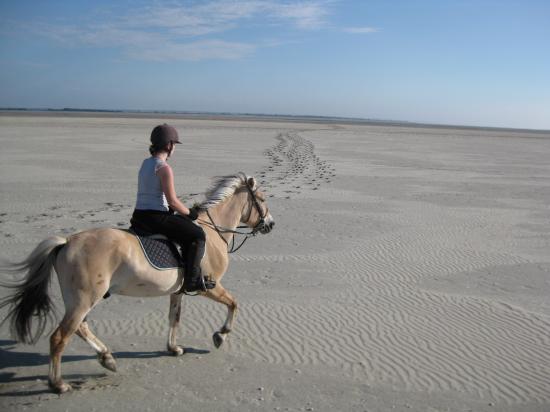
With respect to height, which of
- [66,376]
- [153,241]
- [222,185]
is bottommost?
[66,376]

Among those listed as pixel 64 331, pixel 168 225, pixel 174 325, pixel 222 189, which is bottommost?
pixel 174 325

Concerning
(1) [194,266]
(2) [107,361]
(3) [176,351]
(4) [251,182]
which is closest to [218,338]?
(3) [176,351]

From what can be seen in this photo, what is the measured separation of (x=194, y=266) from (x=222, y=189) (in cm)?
128

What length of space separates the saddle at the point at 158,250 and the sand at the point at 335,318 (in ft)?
4.33

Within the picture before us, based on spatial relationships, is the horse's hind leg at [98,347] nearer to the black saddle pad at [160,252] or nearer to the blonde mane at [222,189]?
the black saddle pad at [160,252]

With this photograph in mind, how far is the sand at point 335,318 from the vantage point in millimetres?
5270

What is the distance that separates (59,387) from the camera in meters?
4.98

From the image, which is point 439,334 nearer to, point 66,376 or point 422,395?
point 422,395

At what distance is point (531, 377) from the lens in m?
5.82

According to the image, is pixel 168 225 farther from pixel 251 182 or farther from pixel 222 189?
pixel 251 182

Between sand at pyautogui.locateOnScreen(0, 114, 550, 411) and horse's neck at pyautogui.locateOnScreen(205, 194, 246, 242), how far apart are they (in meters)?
1.59

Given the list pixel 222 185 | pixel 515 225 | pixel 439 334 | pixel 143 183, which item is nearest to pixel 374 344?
pixel 439 334

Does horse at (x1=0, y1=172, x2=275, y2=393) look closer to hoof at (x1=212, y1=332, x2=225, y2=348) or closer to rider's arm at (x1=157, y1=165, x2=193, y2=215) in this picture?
hoof at (x1=212, y1=332, x2=225, y2=348)

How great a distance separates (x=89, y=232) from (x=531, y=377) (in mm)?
5410
